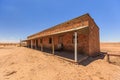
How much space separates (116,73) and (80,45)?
513cm

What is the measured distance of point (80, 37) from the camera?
1199 cm

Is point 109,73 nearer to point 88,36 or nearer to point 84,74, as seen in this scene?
point 84,74

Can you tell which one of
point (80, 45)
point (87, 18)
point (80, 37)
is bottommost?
point (80, 45)

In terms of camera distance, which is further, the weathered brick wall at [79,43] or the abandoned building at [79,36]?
the weathered brick wall at [79,43]

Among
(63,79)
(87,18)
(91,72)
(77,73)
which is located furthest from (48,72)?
(87,18)

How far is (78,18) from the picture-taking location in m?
12.5

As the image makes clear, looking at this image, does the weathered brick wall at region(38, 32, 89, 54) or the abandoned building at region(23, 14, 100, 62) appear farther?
the weathered brick wall at region(38, 32, 89, 54)

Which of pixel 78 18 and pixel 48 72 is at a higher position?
pixel 78 18

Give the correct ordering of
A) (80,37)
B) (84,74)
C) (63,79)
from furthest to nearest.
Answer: (80,37), (84,74), (63,79)

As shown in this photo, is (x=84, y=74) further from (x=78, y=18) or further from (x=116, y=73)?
(x=78, y=18)

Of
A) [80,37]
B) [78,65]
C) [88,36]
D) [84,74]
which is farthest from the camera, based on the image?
[80,37]

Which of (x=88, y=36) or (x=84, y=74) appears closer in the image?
(x=84, y=74)

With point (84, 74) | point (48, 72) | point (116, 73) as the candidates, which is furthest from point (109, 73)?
point (48, 72)

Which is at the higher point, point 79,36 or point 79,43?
point 79,36
